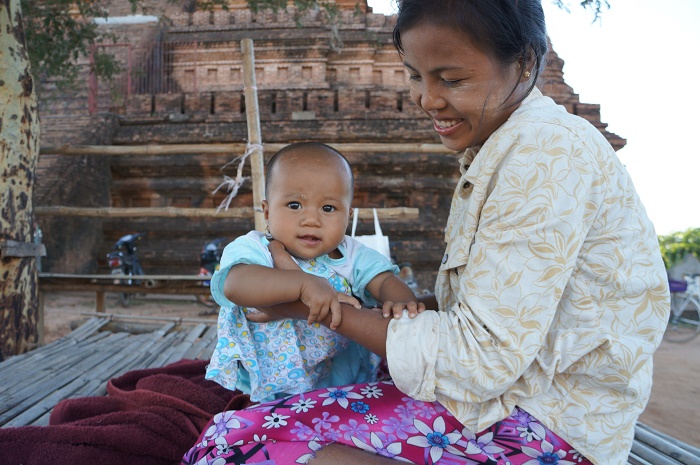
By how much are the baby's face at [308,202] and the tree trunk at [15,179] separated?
2552 millimetres

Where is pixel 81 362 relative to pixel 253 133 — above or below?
below

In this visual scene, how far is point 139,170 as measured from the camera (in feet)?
27.3

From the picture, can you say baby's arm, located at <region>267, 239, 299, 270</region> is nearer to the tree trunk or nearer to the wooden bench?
the wooden bench

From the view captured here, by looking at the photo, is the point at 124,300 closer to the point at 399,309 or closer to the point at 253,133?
the point at 253,133

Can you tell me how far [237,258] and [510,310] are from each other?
0.67 meters

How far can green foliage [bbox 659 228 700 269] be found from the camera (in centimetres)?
879

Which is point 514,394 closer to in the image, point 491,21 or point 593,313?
point 593,313

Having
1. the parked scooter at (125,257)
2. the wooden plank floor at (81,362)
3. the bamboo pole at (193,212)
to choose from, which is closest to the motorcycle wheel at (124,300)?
the parked scooter at (125,257)

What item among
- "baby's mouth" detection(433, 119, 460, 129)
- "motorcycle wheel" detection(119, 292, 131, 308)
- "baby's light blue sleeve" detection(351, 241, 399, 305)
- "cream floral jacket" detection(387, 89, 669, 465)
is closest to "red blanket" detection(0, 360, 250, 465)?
"baby's light blue sleeve" detection(351, 241, 399, 305)

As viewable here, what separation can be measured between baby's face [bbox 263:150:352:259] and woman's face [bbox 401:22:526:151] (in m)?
0.34

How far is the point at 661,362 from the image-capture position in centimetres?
580

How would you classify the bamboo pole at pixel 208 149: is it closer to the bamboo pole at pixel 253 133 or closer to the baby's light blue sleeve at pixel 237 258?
the bamboo pole at pixel 253 133

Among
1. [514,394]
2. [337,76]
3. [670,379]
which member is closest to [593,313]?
[514,394]

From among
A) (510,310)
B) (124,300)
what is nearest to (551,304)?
(510,310)
